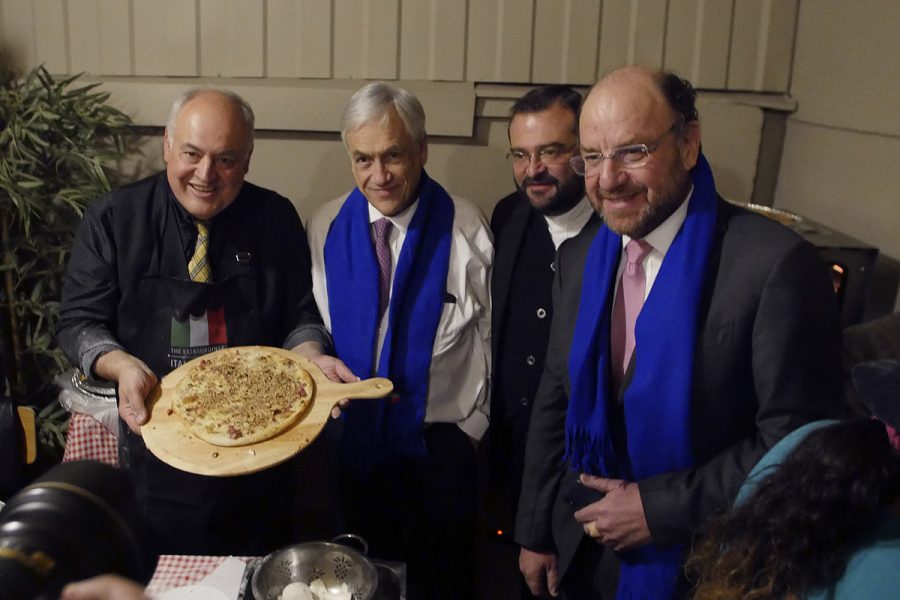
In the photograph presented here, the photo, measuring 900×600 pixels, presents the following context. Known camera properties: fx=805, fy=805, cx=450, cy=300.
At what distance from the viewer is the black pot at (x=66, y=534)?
77 cm

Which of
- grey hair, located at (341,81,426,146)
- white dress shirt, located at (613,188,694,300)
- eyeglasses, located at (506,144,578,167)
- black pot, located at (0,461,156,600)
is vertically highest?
grey hair, located at (341,81,426,146)

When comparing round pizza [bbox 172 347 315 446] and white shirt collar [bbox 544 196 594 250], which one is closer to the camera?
round pizza [bbox 172 347 315 446]

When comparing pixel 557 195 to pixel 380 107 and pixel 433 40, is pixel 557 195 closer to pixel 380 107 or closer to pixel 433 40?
pixel 380 107

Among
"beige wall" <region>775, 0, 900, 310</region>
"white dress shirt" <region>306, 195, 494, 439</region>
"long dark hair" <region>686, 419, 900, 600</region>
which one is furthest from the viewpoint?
"beige wall" <region>775, 0, 900, 310</region>

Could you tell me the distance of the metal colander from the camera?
1712 millimetres

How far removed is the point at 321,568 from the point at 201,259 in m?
0.99

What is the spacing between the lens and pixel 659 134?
5.58 feet

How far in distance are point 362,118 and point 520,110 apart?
471mm

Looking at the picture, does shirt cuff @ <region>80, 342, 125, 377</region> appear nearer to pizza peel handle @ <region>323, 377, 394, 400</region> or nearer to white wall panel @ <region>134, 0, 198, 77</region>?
pizza peel handle @ <region>323, 377, 394, 400</region>

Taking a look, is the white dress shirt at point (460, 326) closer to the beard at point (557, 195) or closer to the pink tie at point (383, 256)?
the pink tie at point (383, 256)

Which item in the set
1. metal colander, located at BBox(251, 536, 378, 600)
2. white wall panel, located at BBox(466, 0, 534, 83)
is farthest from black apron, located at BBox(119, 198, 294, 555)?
white wall panel, located at BBox(466, 0, 534, 83)

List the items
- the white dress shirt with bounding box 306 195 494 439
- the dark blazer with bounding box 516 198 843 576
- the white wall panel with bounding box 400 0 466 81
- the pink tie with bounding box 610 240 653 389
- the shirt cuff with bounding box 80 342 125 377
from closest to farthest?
1. the dark blazer with bounding box 516 198 843 576
2. the pink tie with bounding box 610 240 653 389
3. the shirt cuff with bounding box 80 342 125 377
4. the white dress shirt with bounding box 306 195 494 439
5. the white wall panel with bounding box 400 0 466 81

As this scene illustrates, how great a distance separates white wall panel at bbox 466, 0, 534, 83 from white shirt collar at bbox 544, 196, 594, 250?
1128 mm

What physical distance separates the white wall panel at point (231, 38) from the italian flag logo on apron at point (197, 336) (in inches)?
55.9
